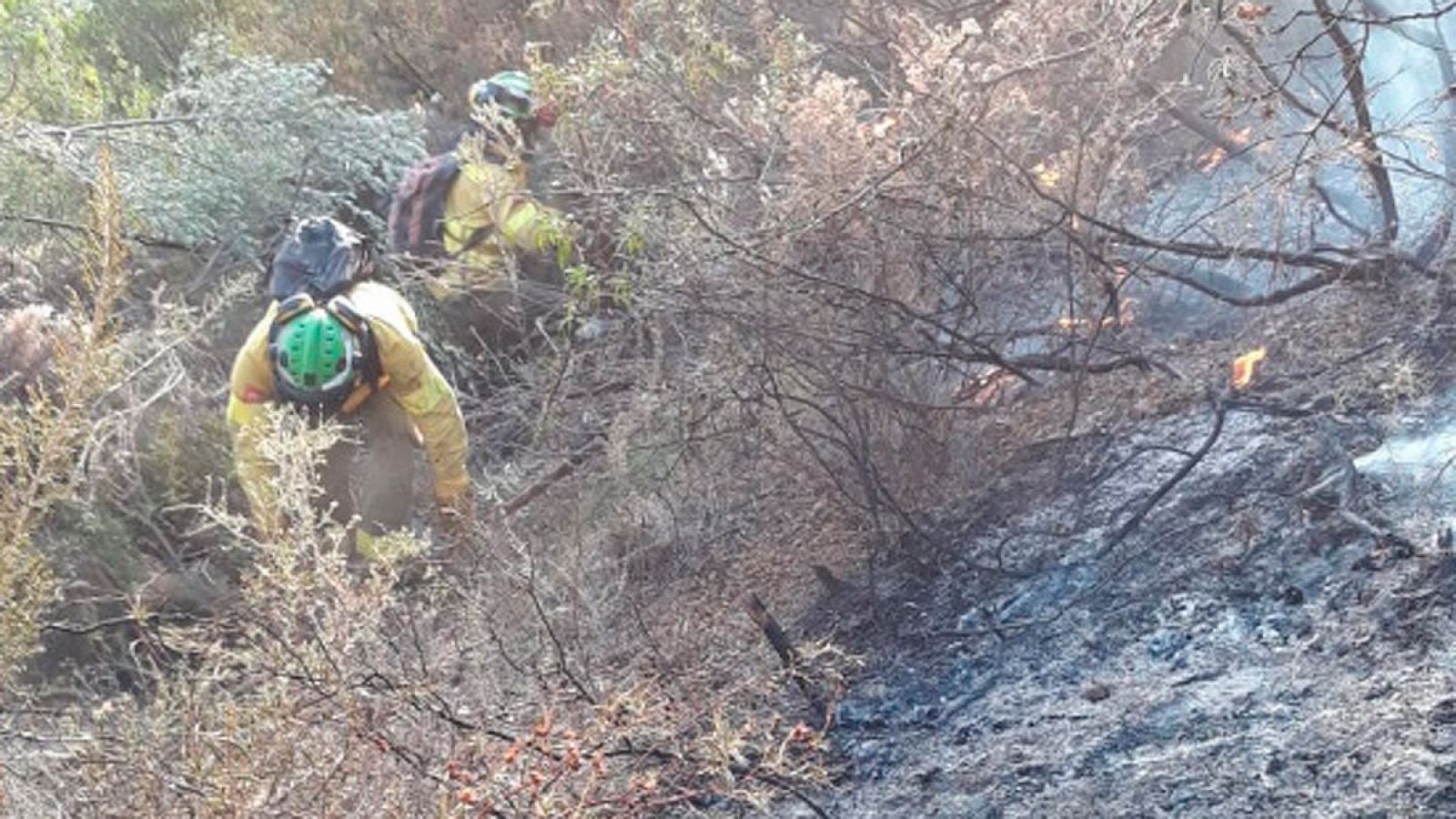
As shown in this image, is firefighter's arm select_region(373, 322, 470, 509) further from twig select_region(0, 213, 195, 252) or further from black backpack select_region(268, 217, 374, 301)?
twig select_region(0, 213, 195, 252)

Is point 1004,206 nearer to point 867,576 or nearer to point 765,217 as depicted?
point 765,217

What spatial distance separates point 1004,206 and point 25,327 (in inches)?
141

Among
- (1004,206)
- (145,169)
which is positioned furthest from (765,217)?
(145,169)

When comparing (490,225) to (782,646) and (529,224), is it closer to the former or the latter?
(529,224)

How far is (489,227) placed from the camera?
656cm

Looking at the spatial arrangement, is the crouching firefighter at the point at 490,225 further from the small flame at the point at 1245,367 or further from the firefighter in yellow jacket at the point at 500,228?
the small flame at the point at 1245,367

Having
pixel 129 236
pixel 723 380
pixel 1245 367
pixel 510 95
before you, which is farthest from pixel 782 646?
pixel 129 236

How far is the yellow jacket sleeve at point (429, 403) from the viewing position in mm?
5527

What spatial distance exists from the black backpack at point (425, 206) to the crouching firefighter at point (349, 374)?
121 cm

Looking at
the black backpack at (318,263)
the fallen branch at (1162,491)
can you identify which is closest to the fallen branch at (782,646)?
the fallen branch at (1162,491)

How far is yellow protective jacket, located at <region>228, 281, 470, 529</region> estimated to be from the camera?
18.1ft

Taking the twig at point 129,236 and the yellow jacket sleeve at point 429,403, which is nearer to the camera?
the yellow jacket sleeve at point 429,403

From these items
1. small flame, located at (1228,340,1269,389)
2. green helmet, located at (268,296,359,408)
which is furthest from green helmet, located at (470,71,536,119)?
small flame, located at (1228,340,1269,389)

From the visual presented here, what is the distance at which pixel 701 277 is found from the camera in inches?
Result: 179
